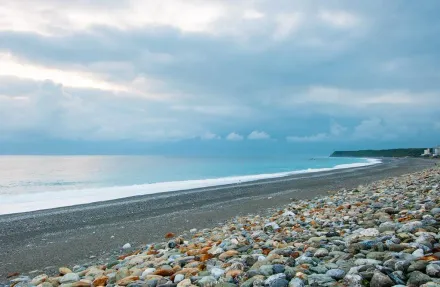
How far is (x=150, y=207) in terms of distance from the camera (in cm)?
1566

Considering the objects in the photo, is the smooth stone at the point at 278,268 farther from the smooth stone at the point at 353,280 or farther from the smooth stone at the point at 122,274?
the smooth stone at the point at 122,274

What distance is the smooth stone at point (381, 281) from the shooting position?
2.97 m

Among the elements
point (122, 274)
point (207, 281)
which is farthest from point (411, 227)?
point (122, 274)

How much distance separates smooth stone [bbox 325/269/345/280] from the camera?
3.30 m

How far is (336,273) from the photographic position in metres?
3.34

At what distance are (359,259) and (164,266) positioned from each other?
93.2 inches

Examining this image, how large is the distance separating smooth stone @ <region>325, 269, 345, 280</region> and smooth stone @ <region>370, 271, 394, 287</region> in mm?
326

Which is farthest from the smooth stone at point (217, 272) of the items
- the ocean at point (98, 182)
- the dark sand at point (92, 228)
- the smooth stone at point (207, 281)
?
the ocean at point (98, 182)

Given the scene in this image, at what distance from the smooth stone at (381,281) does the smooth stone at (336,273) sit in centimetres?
33

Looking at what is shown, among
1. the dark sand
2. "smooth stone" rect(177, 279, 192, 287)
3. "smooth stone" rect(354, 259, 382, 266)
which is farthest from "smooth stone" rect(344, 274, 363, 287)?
the dark sand

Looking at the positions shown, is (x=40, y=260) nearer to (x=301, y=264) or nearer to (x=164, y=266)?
(x=164, y=266)

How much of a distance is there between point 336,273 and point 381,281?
1.46 feet

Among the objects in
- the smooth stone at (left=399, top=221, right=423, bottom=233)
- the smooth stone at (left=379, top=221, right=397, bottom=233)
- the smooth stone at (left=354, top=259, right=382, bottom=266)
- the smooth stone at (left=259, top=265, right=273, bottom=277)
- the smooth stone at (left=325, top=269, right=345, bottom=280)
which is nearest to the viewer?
the smooth stone at (left=325, top=269, right=345, bottom=280)

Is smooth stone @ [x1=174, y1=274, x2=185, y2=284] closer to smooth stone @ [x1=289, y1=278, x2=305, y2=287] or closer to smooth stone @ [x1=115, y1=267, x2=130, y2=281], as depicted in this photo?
smooth stone @ [x1=115, y1=267, x2=130, y2=281]
